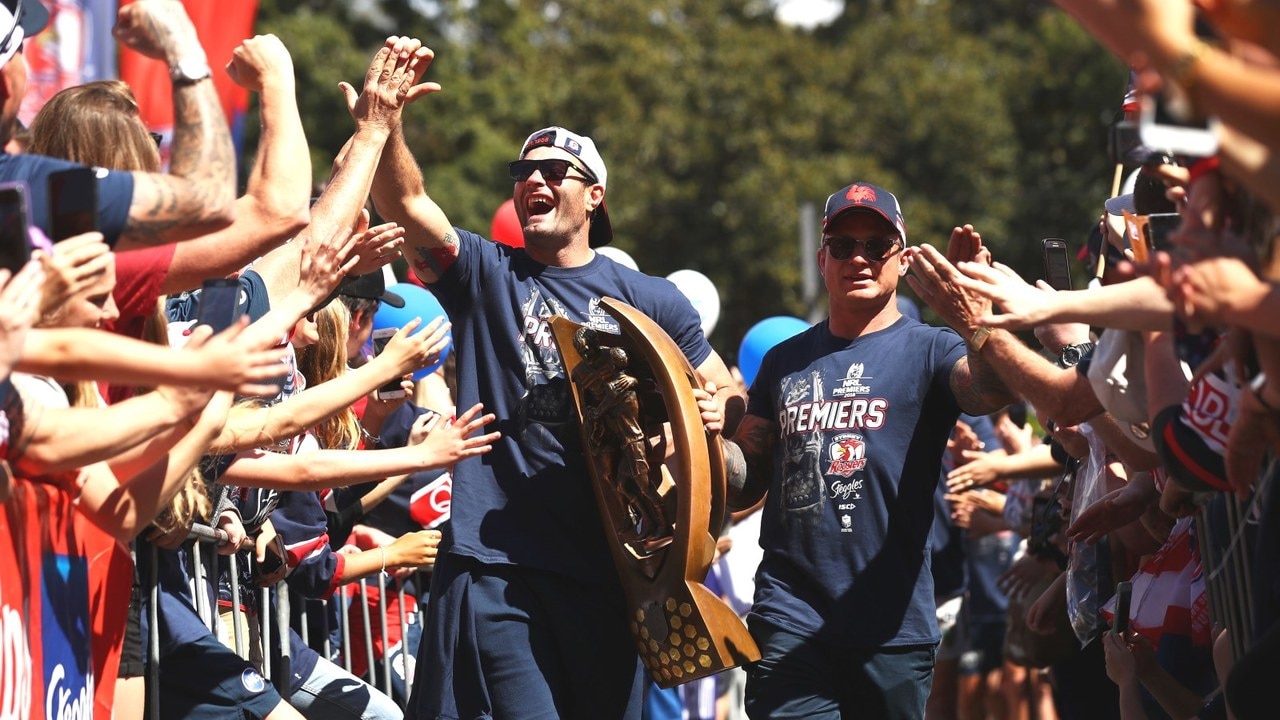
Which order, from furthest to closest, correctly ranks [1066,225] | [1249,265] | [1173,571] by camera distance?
[1066,225]
[1173,571]
[1249,265]

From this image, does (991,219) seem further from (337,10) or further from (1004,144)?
(337,10)

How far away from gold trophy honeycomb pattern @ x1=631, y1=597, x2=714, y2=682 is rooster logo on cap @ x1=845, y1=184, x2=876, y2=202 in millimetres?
1558

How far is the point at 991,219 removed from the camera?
29406 millimetres

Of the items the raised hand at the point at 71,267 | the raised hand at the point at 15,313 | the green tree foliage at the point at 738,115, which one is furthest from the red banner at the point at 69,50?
the green tree foliage at the point at 738,115

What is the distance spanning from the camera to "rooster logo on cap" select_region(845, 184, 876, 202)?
18.2ft

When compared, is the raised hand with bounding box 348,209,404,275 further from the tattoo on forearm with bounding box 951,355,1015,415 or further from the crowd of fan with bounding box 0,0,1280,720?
the tattoo on forearm with bounding box 951,355,1015,415

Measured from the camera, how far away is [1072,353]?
4.90 meters

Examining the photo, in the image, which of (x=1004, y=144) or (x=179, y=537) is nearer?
(x=179, y=537)

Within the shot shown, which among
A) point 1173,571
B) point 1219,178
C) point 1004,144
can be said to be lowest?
point 1173,571

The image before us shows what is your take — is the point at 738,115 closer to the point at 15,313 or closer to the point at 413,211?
the point at 413,211

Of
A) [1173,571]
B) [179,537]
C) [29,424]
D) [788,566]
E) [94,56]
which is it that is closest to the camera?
[29,424]

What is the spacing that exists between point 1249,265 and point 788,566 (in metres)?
2.56

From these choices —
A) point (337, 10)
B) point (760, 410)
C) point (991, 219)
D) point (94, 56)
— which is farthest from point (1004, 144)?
point (760, 410)

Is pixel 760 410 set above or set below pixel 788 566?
above
